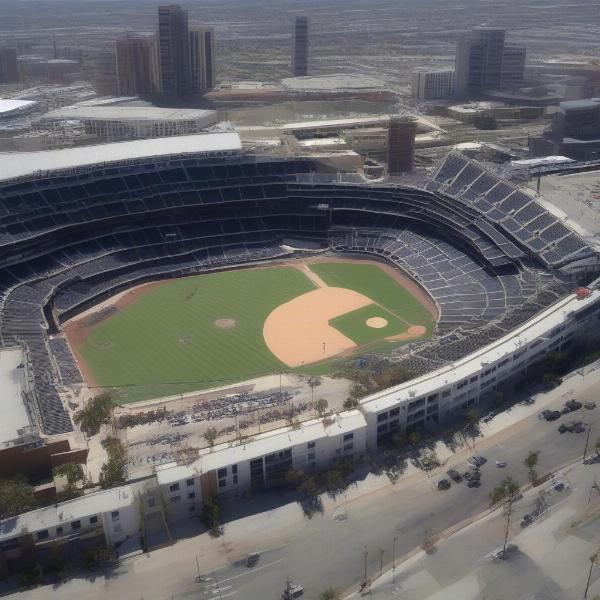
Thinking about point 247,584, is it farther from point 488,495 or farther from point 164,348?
point 164,348

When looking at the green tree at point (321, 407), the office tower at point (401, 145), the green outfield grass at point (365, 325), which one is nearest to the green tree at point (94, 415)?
the green tree at point (321, 407)

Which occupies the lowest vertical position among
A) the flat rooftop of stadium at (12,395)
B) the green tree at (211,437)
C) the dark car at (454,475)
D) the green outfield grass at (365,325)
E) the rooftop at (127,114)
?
the green outfield grass at (365,325)

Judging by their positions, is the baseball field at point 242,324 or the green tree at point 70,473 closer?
the green tree at point 70,473

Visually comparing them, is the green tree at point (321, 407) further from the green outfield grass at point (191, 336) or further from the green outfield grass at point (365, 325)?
the green outfield grass at point (365, 325)

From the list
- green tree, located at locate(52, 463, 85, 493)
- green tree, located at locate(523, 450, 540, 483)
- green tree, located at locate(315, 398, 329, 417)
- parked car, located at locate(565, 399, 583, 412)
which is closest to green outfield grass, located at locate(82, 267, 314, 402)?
green tree, located at locate(315, 398, 329, 417)

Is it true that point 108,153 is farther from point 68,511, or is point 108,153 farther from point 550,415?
point 550,415

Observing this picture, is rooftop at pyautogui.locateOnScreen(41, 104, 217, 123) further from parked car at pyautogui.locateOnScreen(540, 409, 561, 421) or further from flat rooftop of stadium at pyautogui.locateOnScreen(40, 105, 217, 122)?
parked car at pyautogui.locateOnScreen(540, 409, 561, 421)

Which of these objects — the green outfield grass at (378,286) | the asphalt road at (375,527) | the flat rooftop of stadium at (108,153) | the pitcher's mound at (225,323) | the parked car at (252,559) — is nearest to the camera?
the asphalt road at (375,527)

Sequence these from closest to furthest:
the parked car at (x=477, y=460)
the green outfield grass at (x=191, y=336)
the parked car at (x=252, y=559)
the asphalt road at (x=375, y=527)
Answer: the asphalt road at (x=375, y=527) < the parked car at (x=252, y=559) < the parked car at (x=477, y=460) < the green outfield grass at (x=191, y=336)
